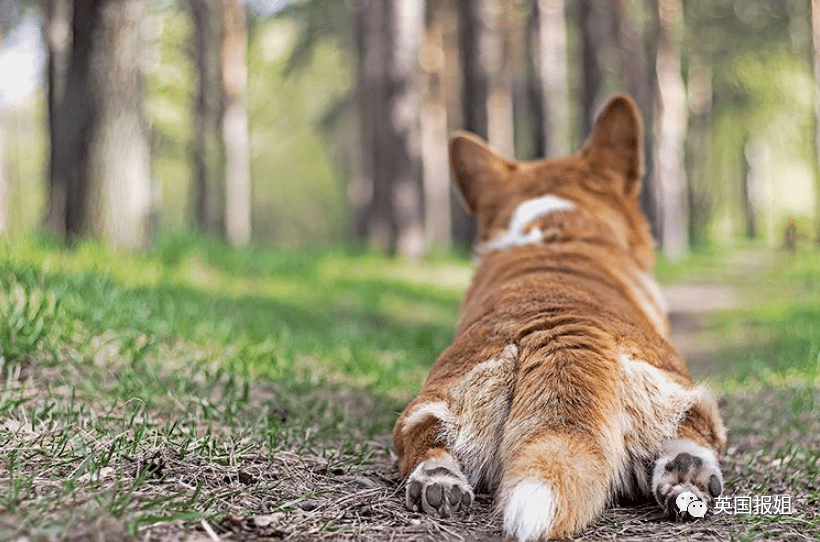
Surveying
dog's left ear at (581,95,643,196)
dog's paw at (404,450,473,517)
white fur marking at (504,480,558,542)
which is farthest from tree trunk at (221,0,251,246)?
white fur marking at (504,480,558,542)

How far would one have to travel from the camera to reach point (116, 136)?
647cm

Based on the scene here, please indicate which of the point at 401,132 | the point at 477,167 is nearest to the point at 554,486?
the point at 477,167

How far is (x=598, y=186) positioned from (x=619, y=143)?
275 millimetres

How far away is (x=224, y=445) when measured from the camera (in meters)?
2.96

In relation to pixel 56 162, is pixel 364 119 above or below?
above

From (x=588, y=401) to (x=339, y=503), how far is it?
0.88 m

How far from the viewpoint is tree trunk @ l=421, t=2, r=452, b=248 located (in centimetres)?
1761

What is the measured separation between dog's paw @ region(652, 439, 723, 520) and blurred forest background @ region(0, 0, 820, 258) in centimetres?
508

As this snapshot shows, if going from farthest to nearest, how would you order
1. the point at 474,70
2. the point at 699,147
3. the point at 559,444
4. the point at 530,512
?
the point at 699,147 < the point at 474,70 < the point at 559,444 < the point at 530,512

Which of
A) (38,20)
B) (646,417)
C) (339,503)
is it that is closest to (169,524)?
(339,503)

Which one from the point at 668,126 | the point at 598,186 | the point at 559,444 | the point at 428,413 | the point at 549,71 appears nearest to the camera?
the point at 559,444

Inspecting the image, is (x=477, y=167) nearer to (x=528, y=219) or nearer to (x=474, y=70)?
(x=528, y=219)

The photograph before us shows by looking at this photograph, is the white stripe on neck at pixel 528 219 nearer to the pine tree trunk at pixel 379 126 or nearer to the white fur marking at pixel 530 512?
the white fur marking at pixel 530 512

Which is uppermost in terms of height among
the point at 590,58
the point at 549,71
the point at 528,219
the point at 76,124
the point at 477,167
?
the point at 590,58
